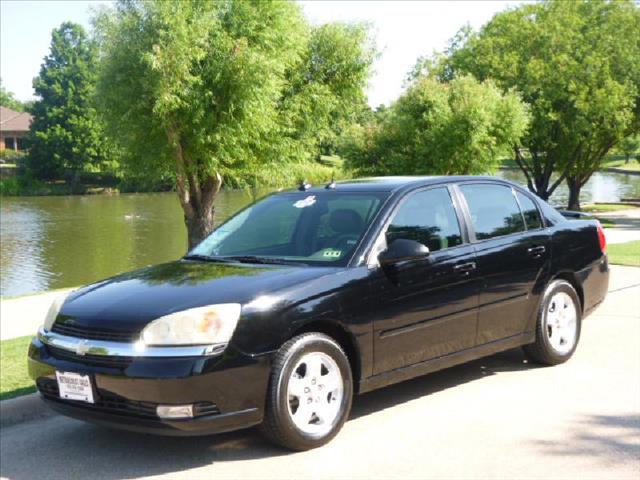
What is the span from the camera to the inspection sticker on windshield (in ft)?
19.9

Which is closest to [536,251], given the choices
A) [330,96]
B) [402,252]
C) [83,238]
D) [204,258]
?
[402,252]

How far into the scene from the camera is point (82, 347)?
4633 mm

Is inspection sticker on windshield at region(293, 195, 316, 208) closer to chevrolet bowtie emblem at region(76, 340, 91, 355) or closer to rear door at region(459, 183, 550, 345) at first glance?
rear door at region(459, 183, 550, 345)

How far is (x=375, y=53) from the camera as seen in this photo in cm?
2480

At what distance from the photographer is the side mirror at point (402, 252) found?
210 inches

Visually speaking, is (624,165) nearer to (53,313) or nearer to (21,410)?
(21,410)

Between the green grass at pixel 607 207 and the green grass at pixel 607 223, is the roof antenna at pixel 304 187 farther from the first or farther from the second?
the green grass at pixel 607 207

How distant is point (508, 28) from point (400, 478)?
3868cm

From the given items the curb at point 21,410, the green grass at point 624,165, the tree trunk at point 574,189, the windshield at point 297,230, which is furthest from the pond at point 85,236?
the green grass at point 624,165

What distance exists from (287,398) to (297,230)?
5.30 ft

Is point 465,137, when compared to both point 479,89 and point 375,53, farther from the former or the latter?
point 375,53

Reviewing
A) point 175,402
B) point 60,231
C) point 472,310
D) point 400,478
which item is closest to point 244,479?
point 175,402

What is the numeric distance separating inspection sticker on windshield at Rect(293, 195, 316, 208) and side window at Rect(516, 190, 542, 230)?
6.22 feet

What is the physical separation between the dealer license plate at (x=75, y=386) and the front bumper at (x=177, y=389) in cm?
4
